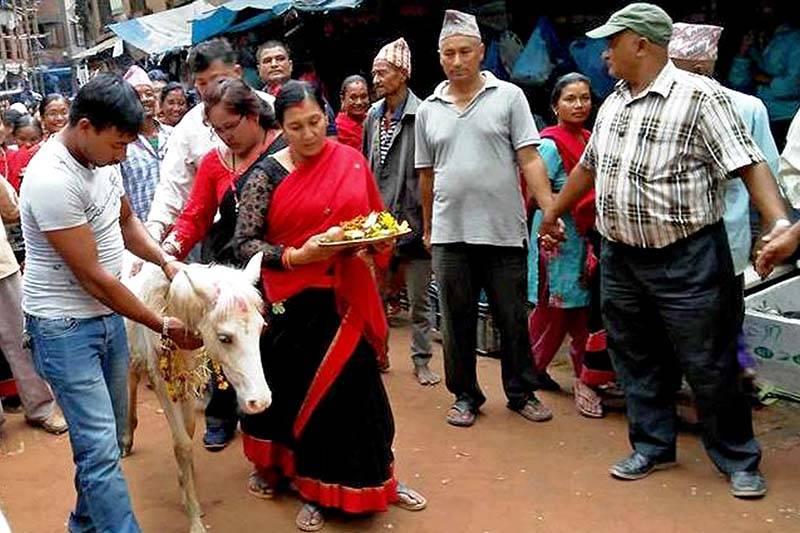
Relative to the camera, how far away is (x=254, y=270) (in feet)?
9.96

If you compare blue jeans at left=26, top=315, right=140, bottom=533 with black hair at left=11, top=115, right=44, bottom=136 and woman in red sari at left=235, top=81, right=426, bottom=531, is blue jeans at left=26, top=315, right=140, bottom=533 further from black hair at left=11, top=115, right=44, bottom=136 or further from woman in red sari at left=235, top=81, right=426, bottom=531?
black hair at left=11, top=115, right=44, bottom=136

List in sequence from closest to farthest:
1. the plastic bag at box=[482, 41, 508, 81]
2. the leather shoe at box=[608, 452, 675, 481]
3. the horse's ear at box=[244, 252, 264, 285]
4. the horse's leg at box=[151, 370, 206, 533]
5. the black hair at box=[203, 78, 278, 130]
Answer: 1. the horse's ear at box=[244, 252, 264, 285]
2. the black hair at box=[203, 78, 278, 130]
3. the horse's leg at box=[151, 370, 206, 533]
4. the leather shoe at box=[608, 452, 675, 481]
5. the plastic bag at box=[482, 41, 508, 81]

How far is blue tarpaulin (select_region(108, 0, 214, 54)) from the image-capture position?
12961mm

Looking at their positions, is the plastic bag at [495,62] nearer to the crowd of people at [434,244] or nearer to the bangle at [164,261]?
the crowd of people at [434,244]

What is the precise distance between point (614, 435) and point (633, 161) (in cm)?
152

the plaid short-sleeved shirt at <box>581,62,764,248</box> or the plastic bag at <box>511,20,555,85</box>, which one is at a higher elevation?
the plastic bag at <box>511,20,555,85</box>

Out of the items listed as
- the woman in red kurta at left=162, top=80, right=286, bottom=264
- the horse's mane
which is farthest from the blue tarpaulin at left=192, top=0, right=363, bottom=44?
the horse's mane

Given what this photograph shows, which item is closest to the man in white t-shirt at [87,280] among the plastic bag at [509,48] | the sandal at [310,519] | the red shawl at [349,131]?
the sandal at [310,519]

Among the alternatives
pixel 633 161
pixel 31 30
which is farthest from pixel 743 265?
pixel 31 30

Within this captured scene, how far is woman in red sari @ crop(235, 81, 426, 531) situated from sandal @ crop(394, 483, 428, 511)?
4.0 inches

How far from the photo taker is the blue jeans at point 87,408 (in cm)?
280

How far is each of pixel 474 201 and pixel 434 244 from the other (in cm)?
34

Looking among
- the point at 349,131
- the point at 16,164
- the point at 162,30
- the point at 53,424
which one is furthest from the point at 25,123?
the point at 162,30

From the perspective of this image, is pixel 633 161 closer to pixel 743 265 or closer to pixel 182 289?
pixel 743 265
